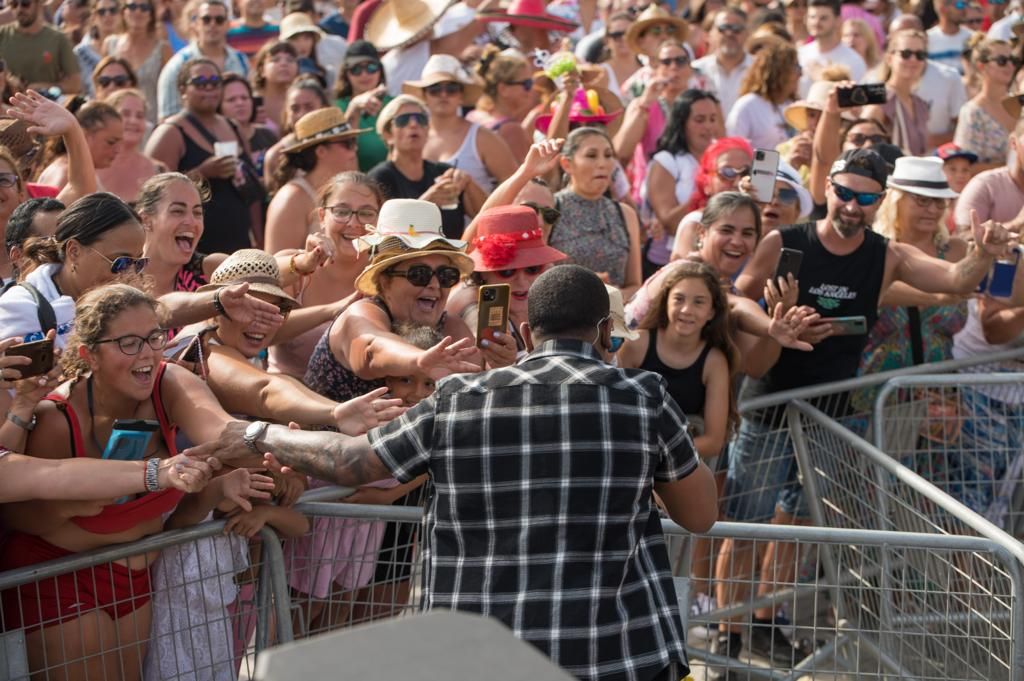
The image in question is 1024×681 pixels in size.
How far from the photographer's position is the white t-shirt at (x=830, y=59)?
10258 millimetres

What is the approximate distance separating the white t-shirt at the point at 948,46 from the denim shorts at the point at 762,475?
660cm

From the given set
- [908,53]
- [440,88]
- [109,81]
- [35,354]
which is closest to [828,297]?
[440,88]

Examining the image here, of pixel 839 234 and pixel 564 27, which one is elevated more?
pixel 564 27

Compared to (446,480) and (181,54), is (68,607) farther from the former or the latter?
(181,54)

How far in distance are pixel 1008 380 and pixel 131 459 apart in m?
3.49

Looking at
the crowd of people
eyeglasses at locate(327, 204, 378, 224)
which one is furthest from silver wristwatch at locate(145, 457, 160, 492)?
eyeglasses at locate(327, 204, 378, 224)

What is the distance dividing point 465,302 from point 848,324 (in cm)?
161

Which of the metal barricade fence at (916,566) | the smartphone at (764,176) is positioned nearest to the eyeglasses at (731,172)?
the smartphone at (764,176)

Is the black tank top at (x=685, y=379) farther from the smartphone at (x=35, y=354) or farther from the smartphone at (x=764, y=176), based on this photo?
the smartphone at (x=35, y=354)

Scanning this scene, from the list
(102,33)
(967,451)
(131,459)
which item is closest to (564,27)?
(102,33)

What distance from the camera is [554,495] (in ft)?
10.0

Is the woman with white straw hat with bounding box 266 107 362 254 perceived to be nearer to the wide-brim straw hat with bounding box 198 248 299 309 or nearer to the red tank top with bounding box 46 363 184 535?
the wide-brim straw hat with bounding box 198 248 299 309

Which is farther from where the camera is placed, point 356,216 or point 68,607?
point 356,216

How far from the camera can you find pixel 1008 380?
5.39m
